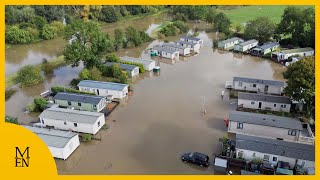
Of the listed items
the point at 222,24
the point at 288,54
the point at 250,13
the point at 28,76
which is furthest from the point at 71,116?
the point at 250,13

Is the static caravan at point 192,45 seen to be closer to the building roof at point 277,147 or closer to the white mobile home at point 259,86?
the white mobile home at point 259,86

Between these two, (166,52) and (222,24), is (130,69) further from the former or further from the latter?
(222,24)

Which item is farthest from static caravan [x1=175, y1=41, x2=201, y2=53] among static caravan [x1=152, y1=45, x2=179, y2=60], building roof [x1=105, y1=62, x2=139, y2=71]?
building roof [x1=105, y1=62, x2=139, y2=71]

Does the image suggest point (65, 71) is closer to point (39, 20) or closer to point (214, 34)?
A: point (39, 20)

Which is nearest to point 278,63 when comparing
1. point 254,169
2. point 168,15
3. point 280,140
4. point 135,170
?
point 280,140

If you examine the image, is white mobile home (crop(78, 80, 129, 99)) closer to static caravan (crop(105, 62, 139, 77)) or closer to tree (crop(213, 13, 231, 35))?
static caravan (crop(105, 62, 139, 77))

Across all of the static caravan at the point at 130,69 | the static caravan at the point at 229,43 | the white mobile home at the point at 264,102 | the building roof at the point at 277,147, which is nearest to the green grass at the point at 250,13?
the static caravan at the point at 229,43

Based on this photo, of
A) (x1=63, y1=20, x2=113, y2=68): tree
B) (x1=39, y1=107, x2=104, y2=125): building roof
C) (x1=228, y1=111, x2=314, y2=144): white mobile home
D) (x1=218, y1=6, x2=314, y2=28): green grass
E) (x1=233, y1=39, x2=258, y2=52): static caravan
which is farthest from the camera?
(x1=218, y1=6, x2=314, y2=28): green grass
